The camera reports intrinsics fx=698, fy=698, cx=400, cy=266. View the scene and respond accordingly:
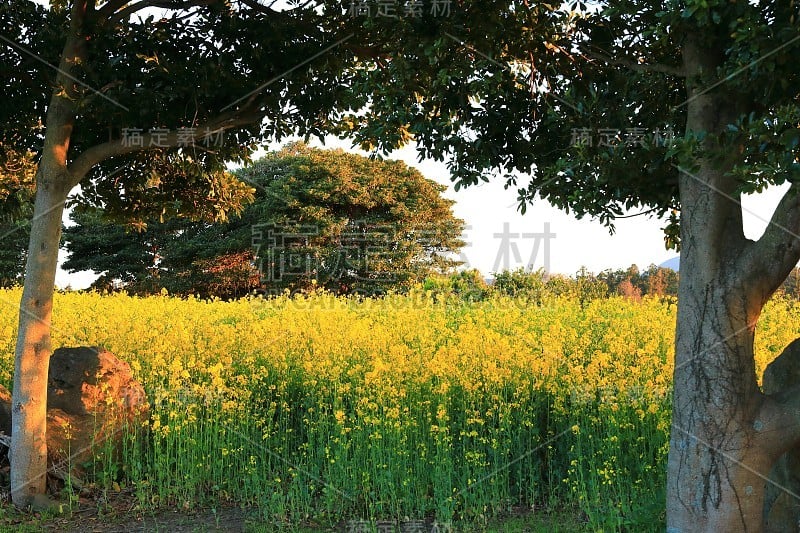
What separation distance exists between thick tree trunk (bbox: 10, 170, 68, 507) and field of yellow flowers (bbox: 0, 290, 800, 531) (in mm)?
710

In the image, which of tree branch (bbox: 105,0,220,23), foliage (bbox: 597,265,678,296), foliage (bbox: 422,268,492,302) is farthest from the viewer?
foliage (bbox: 597,265,678,296)

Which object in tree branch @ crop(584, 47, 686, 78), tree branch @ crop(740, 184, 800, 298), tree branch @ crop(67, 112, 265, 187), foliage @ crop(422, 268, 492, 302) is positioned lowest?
tree branch @ crop(740, 184, 800, 298)

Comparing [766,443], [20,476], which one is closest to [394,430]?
[766,443]

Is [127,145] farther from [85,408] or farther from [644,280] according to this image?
[644,280]

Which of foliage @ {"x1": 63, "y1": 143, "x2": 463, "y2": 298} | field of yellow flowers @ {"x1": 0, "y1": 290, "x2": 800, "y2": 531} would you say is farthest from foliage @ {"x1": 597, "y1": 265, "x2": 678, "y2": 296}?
field of yellow flowers @ {"x1": 0, "y1": 290, "x2": 800, "y2": 531}

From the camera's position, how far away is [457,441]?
7031 millimetres

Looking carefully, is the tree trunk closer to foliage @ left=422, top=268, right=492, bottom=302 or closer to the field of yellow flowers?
the field of yellow flowers

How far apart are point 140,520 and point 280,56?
4.41 metres

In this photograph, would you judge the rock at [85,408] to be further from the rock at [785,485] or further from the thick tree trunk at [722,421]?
the rock at [785,485]

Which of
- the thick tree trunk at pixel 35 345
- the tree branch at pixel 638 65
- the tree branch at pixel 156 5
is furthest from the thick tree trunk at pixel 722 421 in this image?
the thick tree trunk at pixel 35 345

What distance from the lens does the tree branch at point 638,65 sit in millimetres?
4852

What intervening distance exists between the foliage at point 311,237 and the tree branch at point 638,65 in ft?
78.5

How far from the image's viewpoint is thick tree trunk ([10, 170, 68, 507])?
6.14 metres

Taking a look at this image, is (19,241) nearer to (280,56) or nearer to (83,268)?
(83,268)
